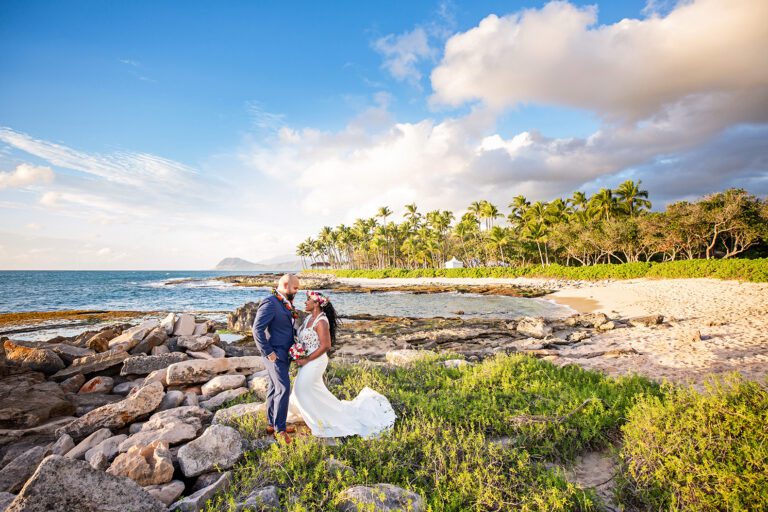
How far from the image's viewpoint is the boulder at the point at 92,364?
9180 mm

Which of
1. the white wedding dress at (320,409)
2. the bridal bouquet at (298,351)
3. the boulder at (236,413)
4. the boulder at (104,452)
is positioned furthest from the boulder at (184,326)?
the bridal bouquet at (298,351)

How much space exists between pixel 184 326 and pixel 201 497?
31.5 ft

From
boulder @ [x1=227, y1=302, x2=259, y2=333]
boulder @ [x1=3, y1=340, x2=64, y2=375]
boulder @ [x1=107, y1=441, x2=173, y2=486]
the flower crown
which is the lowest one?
boulder @ [x1=227, y1=302, x2=259, y2=333]

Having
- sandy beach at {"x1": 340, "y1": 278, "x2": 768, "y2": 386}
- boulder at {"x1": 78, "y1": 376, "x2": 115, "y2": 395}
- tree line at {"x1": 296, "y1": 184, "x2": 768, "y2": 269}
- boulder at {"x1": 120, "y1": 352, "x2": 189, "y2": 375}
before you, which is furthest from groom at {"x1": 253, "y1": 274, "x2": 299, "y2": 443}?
tree line at {"x1": 296, "y1": 184, "x2": 768, "y2": 269}

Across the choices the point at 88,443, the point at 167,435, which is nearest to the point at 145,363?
the point at 88,443

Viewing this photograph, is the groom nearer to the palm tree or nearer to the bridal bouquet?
the bridal bouquet

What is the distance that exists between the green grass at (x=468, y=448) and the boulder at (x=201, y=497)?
0.11m

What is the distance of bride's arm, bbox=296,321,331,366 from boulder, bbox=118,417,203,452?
2.00m

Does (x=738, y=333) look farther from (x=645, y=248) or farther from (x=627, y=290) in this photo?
(x=645, y=248)

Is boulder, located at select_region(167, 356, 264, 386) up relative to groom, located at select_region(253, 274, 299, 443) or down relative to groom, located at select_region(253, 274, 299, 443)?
down

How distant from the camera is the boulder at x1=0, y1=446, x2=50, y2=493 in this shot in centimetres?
528

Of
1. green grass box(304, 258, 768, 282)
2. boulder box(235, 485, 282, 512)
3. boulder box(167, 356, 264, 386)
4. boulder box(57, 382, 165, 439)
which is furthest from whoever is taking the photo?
green grass box(304, 258, 768, 282)

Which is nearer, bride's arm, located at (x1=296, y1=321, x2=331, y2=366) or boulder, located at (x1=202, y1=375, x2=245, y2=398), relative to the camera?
bride's arm, located at (x1=296, y1=321, x2=331, y2=366)

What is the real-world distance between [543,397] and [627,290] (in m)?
35.8
